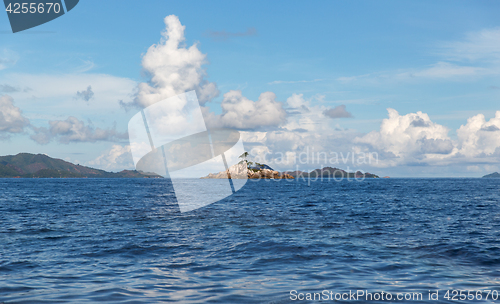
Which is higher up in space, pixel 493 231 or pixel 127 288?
pixel 127 288

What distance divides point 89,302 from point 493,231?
31000 mm

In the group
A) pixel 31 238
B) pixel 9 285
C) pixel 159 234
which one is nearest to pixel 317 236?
pixel 159 234

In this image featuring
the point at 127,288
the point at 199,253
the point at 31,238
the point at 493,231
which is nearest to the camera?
the point at 127,288

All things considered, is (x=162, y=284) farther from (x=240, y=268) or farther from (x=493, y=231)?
(x=493, y=231)

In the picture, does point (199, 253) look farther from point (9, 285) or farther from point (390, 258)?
point (390, 258)

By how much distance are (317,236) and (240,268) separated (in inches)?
401

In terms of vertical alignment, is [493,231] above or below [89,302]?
below

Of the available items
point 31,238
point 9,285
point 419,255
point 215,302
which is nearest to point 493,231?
point 419,255

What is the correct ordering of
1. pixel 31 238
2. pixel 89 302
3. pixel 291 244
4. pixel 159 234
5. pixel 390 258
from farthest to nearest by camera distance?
1. pixel 159 234
2. pixel 31 238
3. pixel 291 244
4. pixel 390 258
5. pixel 89 302

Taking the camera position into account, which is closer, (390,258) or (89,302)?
(89,302)

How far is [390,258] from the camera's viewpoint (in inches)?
720

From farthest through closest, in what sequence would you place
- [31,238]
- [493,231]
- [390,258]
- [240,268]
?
[493,231] < [31,238] < [390,258] < [240,268]

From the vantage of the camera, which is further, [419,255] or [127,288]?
[419,255]

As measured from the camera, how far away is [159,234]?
25.9 m
